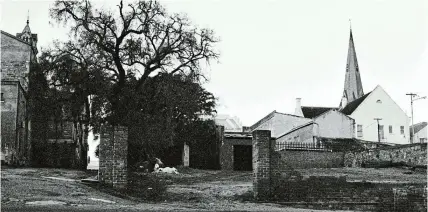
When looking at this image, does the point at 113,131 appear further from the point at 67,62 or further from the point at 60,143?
the point at 60,143

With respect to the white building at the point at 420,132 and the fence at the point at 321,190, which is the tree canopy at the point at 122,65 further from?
the white building at the point at 420,132

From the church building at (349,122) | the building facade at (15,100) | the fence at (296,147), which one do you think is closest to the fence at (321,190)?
the building facade at (15,100)

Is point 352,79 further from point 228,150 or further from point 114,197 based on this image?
point 114,197

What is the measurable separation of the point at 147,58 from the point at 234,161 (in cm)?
2002

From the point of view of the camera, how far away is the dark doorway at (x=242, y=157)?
156 feet

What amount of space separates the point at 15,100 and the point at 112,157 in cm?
2025

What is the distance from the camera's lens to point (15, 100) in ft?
114

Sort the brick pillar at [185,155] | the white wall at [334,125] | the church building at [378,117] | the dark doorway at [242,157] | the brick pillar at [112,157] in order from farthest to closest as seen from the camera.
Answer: the church building at [378,117], the white wall at [334,125], the dark doorway at [242,157], the brick pillar at [185,155], the brick pillar at [112,157]

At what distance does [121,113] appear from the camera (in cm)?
2919

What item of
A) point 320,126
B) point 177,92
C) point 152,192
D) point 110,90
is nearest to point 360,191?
point 152,192

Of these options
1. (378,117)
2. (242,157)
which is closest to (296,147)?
(242,157)

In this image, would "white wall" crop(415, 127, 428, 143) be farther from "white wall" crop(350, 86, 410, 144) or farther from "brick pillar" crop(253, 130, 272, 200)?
"brick pillar" crop(253, 130, 272, 200)

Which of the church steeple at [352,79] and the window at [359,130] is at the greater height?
the church steeple at [352,79]

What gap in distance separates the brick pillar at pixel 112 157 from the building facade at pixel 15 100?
18.2m
